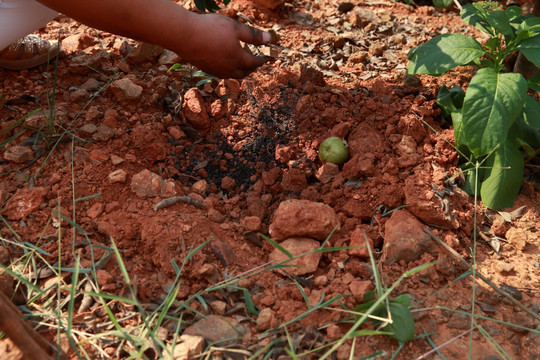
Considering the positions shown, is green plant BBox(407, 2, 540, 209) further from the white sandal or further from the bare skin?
the white sandal

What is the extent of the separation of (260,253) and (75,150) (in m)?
0.92

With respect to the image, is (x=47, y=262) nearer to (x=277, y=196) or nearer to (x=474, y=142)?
(x=277, y=196)

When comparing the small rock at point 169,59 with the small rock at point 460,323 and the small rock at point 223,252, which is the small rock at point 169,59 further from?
the small rock at point 460,323

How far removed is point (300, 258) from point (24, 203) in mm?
1075

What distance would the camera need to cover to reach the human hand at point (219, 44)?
1889 mm

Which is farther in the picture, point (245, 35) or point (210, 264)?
point (245, 35)

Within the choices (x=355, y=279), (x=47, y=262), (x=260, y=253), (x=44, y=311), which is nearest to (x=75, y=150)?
(x=47, y=262)

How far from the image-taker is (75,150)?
79.6 inches

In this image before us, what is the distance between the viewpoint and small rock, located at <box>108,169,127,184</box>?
1.93 metres

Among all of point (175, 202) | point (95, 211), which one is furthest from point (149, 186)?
point (95, 211)

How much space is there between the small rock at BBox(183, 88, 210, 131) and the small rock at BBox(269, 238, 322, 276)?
80cm

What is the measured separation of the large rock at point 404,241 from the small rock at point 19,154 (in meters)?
1.51

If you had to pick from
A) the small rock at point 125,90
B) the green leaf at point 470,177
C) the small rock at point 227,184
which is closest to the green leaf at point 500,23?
the green leaf at point 470,177

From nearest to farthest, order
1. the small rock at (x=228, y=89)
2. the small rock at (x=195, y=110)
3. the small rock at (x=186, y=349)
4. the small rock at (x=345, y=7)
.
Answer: the small rock at (x=186, y=349)
the small rock at (x=195, y=110)
the small rock at (x=228, y=89)
the small rock at (x=345, y=7)
